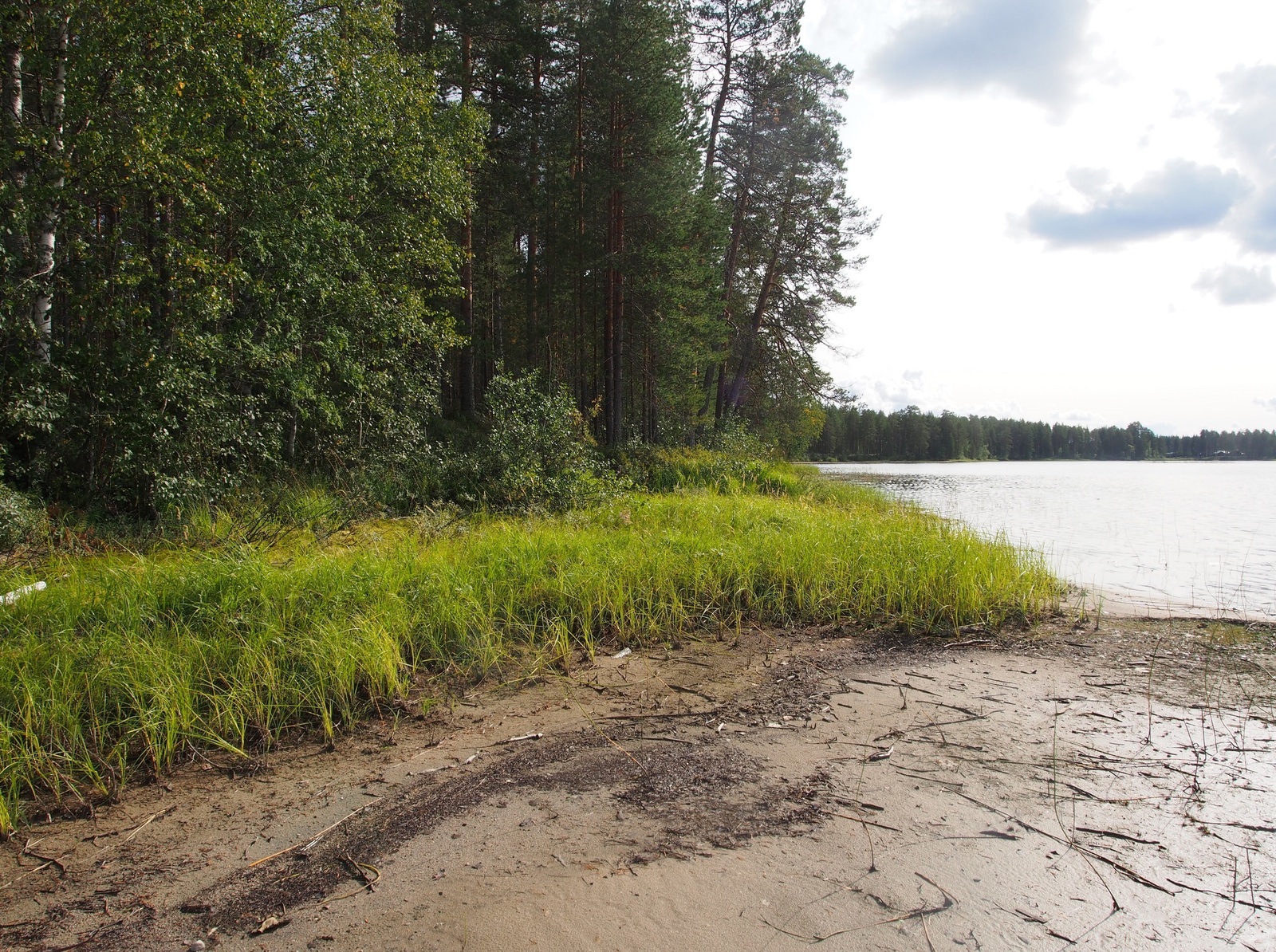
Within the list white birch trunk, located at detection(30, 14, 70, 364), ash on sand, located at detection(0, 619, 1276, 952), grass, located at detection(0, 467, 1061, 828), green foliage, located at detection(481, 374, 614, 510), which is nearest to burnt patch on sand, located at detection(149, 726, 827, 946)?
ash on sand, located at detection(0, 619, 1276, 952)

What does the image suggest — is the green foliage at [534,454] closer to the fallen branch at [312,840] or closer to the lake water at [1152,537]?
the lake water at [1152,537]

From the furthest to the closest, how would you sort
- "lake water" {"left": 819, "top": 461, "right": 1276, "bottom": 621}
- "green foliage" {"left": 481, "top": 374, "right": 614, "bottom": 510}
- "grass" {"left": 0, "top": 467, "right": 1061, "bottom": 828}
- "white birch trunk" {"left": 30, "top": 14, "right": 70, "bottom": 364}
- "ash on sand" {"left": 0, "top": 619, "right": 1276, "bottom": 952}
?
"green foliage" {"left": 481, "top": 374, "right": 614, "bottom": 510}, "white birch trunk" {"left": 30, "top": 14, "right": 70, "bottom": 364}, "lake water" {"left": 819, "top": 461, "right": 1276, "bottom": 621}, "grass" {"left": 0, "top": 467, "right": 1061, "bottom": 828}, "ash on sand" {"left": 0, "top": 619, "right": 1276, "bottom": 952}

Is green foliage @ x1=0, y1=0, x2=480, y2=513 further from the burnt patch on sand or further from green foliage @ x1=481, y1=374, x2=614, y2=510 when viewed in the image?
the burnt patch on sand

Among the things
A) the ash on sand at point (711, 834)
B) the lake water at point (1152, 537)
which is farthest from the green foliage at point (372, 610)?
the lake water at point (1152, 537)

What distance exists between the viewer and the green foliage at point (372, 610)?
2908 millimetres

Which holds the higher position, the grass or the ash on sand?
the grass

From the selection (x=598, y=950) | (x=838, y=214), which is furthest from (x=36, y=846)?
Result: (x=838, y=214)

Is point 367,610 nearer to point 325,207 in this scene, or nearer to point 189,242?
point 189,242

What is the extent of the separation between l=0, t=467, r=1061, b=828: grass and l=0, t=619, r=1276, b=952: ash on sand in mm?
322

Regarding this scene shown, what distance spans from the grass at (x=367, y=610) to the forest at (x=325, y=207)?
9.10 ft

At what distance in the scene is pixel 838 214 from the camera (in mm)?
21812

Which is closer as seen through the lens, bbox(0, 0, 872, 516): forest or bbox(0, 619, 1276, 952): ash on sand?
bbox(0, 619, 1276, 952): ash on sand

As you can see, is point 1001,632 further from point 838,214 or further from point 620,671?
point 838,214

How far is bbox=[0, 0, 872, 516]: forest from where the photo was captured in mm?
7324
